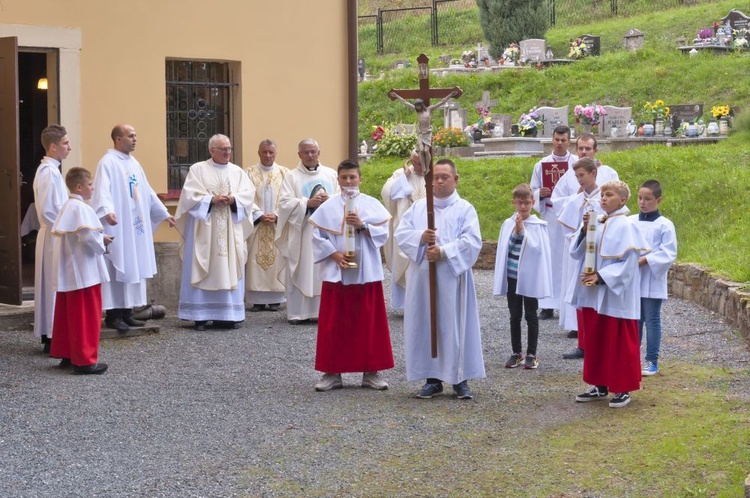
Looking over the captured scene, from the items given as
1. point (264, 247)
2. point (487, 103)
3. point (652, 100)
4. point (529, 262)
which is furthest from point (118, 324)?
point (652, 100)

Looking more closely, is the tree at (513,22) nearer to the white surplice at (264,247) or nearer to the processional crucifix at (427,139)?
the white surplice at (264,247)

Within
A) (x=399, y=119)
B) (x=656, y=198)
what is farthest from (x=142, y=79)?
(x=399, y=119)

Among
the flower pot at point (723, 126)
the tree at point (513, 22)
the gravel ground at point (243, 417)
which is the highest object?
the tree at point (513, 22)

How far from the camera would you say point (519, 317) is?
30.9 feet

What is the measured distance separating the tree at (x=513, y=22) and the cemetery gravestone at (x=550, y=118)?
10.7m

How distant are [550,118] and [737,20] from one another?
875cm

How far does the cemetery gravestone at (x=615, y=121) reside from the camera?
23250 millimetres

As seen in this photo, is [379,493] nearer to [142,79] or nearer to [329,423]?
[329,423]

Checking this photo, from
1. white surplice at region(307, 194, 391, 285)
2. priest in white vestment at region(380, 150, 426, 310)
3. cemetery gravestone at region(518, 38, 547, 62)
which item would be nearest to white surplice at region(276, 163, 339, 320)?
priest in white vestment at region(380, 150, 426, 310)

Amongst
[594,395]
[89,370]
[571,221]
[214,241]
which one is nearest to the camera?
[594,395]

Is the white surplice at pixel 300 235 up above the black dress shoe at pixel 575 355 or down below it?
above

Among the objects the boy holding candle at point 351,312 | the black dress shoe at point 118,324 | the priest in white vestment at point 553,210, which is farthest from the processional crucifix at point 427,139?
the black dress shoe at point 118,324

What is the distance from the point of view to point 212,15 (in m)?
13.2

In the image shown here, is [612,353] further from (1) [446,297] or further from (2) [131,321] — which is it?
(2) [131,321]
